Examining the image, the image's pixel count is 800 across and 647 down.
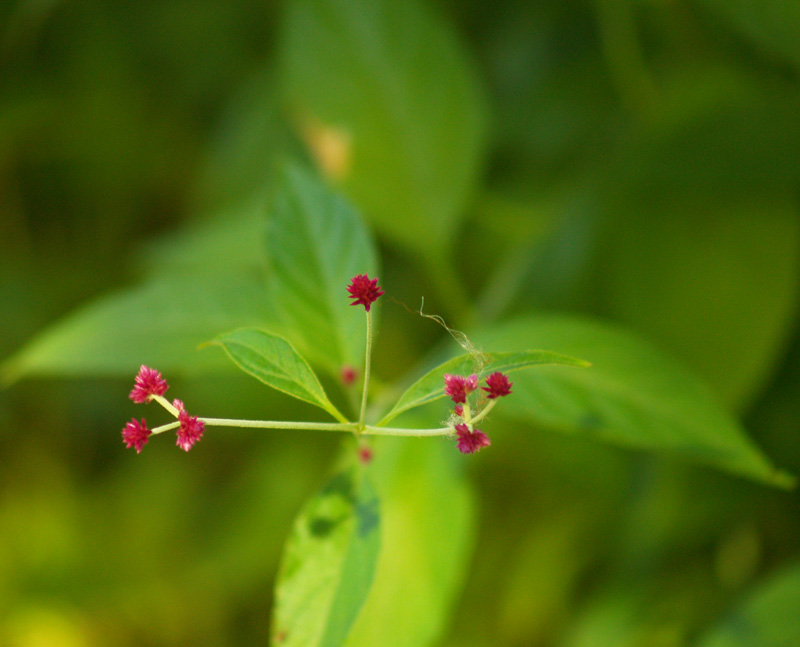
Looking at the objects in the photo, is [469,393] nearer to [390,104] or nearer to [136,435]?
[136,435]

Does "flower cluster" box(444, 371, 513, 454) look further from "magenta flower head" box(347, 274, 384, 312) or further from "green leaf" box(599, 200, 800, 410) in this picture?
"green leaf" box(599, 200, 800, 410)

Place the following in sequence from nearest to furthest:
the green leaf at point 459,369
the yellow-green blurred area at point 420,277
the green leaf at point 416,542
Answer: the green leaf at point 459,369, the green leaf at point 416,542, the yellow-green blurred area at point 420,277

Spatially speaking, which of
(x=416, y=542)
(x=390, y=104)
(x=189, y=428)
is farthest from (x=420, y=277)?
(x=189, y=428)

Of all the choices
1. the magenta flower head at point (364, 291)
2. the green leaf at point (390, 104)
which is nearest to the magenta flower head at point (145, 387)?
the magenta flower head at point (364, 291)

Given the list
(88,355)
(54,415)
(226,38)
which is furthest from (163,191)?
(88,355)

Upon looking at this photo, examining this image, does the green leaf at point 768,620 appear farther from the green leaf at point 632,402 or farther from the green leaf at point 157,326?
the green leaf at point 157,326

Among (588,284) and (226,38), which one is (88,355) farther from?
(226,38)
